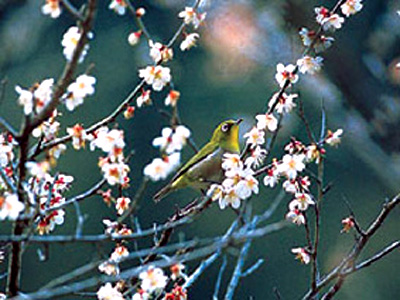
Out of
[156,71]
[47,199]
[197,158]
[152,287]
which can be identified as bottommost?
[152,287]

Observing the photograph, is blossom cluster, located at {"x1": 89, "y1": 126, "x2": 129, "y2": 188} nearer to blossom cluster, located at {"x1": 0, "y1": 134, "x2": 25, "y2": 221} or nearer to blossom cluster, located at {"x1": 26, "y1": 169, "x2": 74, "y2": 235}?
blossom cluster, located at {"x1": 26, "y1": 169, "x2": 74, "y2": 235}

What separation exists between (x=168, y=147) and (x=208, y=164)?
2.59ft

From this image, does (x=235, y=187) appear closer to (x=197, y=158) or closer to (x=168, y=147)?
(x=168, y=147)

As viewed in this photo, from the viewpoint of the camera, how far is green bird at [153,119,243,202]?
2.82 m

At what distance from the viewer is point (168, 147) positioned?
207 cm

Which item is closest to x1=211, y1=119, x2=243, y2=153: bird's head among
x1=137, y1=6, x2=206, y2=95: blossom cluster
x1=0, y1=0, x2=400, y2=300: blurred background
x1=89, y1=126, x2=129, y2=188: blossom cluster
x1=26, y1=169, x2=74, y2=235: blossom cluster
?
x1=137, y1=6, x2=206, y2=95: blossom cluster

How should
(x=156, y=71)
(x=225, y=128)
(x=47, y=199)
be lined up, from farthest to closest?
(x=225, y=128) → (x=156, y=71) → (x=47, y=199)

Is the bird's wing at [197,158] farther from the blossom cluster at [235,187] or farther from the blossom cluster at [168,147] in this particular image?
the blossom cluster at [168,147]

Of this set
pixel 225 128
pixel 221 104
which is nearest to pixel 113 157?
pixel 225 128

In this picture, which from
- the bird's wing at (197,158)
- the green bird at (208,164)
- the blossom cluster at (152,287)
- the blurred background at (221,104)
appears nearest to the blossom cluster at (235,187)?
the blossom cluster at (152,287)

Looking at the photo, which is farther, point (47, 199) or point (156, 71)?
point (156, 71)

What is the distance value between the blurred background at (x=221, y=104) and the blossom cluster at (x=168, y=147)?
11.3 feet

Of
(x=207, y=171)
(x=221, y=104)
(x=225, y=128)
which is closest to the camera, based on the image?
(x=207, y=171)

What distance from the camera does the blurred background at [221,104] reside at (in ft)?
21.4
